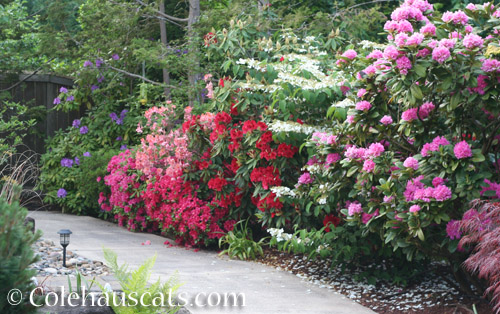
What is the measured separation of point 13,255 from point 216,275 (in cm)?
310

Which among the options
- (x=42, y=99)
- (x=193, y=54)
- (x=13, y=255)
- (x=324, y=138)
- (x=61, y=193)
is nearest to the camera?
(x=13, y=255)

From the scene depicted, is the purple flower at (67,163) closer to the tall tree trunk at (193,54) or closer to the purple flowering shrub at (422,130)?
the tall tree trunk at (193,54)

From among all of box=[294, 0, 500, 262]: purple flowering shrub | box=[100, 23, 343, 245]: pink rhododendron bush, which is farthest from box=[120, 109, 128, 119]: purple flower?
box=[294, 0, 500, 262]: purple flowering shrub

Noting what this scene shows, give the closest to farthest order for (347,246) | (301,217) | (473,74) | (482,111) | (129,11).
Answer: (473,74) < (482,111) < (347,246) < (301,217) < (129,11)

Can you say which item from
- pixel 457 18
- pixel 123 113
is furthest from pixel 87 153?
pixel 457 18

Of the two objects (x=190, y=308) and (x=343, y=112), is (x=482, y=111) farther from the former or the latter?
(x=190, y=308)

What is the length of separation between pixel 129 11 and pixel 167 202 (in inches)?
141

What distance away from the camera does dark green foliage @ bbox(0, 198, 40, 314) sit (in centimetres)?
251

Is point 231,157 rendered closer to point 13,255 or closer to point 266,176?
point 266,176

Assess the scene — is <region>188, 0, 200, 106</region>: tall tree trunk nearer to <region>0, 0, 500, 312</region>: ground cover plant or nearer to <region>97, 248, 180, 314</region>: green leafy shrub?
<region>0, 0, 500, 312</region>: ground cover plant

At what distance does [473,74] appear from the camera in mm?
4215

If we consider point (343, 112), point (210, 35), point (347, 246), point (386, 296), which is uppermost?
point (210, 35)

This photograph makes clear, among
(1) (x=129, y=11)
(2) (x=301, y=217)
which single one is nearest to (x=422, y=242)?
(2) (x=301, y=217)

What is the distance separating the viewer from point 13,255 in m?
2.59
